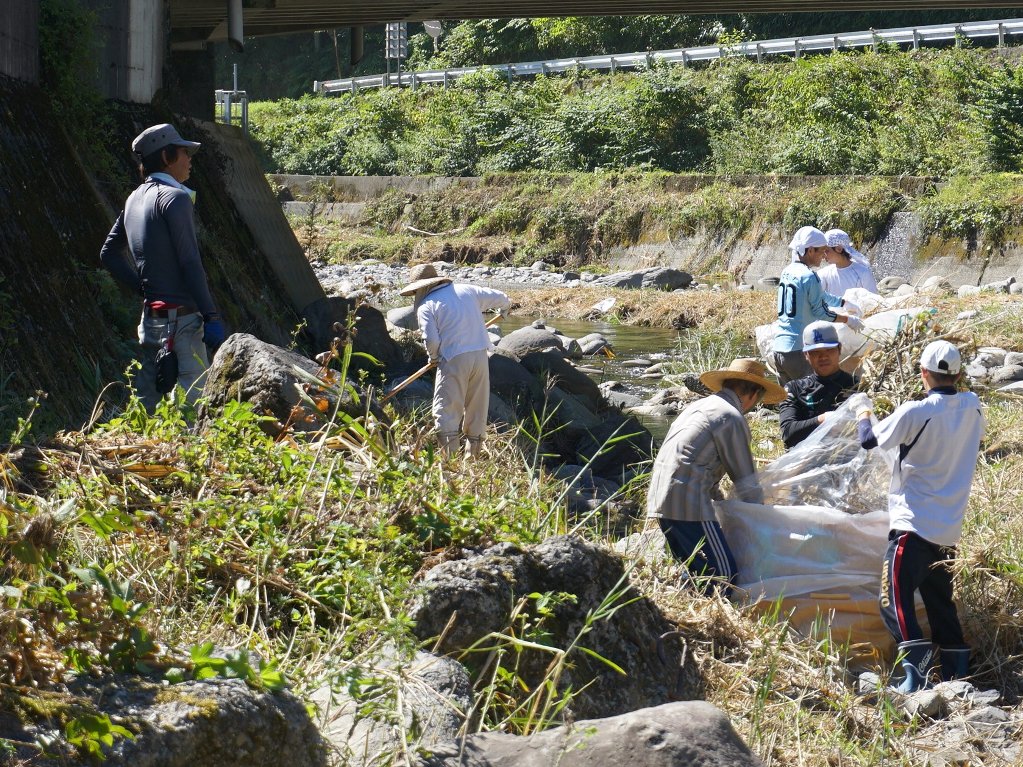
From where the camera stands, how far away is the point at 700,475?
19.9 ft

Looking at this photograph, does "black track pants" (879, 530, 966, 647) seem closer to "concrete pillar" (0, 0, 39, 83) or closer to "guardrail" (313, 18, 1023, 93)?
"concrete pillar" (0, 0, 39, 83)

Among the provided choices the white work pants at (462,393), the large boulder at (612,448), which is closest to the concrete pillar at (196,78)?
the large boulder at (612,448)

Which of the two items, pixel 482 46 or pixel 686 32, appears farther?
pixel 482 46

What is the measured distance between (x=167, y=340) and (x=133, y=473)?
2.07m

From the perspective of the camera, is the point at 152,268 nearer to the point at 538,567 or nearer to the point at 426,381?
the point at 538,567

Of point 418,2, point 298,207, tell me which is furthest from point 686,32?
point 418,2

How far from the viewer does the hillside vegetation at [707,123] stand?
88.6 ft

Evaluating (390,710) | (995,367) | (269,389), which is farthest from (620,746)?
(995,367)

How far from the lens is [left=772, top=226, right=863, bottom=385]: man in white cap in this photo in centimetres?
828

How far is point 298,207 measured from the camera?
3772 centimetres

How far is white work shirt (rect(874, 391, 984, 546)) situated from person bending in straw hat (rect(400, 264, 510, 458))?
11.3 ft

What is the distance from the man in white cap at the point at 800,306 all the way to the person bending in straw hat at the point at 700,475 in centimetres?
222

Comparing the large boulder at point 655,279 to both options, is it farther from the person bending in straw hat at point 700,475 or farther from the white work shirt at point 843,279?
the person bending in straw hat at point 700,475

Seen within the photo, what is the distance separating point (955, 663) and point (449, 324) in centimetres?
419
